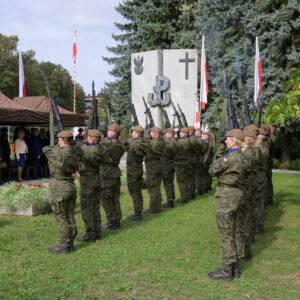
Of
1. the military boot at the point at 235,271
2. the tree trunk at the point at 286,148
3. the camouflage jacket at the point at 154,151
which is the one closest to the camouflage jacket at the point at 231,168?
the military boot at the point at 235,271

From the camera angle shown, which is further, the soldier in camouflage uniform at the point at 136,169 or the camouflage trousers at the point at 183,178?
the camouflage trousers at the point at 183,178

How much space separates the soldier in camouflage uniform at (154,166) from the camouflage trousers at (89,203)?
8.10ft

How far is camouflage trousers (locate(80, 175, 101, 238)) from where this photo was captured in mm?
7395

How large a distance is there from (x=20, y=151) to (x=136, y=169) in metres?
5.73

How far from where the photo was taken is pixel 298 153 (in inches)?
857

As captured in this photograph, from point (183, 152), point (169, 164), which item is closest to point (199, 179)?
point (183, 152)

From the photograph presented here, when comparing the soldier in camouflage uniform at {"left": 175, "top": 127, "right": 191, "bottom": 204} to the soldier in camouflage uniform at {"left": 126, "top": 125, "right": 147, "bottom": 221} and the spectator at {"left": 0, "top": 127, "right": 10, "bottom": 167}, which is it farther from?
the spectator at {"left": 0, "top": 127, "right": 10, "bottom": 167}

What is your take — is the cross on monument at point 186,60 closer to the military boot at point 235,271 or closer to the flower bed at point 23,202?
the flower bed at point 23,202

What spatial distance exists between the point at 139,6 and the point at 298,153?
12.1 metres

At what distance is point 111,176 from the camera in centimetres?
823

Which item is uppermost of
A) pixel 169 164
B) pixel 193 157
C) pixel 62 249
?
pixel 193 157

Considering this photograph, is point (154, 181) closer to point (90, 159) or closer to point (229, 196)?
point (90, 159)

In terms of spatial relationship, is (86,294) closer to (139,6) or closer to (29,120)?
(29,120)

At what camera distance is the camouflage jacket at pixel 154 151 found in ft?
31.8
